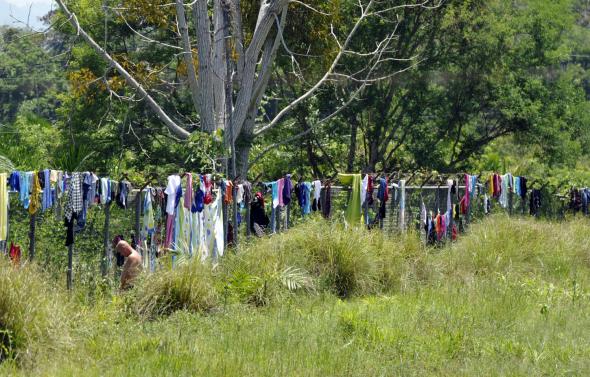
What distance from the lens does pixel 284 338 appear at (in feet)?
31.2

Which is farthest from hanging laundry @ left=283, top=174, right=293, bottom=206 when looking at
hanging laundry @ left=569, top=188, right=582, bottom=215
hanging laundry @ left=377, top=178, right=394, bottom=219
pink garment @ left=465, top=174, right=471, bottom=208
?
hanging laundry @ left=569, top=188, right=582, bottom=215

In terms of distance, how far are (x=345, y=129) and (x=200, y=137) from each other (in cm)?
1089

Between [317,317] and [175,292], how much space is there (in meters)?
1.72

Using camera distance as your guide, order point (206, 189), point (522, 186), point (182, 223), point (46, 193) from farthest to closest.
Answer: point (522, 186), point (206, 189), point (182, 223), point (46, 193)

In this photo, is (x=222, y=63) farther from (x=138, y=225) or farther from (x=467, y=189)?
(x=138, y=225)

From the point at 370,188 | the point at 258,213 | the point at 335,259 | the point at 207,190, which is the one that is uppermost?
the point at 207,190

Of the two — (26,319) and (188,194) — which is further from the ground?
(188,194)

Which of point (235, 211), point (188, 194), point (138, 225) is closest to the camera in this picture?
point (138, 225)

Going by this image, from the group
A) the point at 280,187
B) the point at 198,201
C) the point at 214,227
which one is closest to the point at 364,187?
the point at 280,187

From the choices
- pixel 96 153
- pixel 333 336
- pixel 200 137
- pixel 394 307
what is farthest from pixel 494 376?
pixel 96 153

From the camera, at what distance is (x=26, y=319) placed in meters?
8.05

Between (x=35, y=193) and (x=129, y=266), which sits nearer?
(x=129, y=266)

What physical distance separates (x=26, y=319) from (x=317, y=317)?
3.85 metres

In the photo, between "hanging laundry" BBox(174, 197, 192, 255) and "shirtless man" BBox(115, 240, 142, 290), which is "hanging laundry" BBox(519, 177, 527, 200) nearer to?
"hanging laundry" BBox(174, 197, 192, 255)
